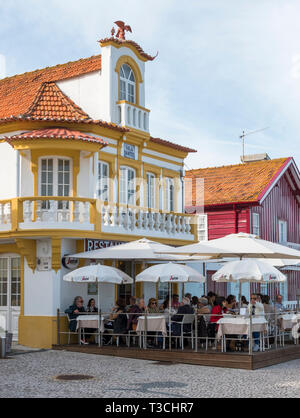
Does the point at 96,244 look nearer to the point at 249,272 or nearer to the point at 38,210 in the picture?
the point at 38,210

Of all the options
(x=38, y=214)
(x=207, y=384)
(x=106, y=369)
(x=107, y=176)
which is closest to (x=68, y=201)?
(x=38, y=214)

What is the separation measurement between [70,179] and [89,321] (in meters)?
4.79

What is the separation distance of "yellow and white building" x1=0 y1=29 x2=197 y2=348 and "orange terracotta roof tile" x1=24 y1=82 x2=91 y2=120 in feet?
0.11

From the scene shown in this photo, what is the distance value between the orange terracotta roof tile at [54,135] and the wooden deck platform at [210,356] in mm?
5964

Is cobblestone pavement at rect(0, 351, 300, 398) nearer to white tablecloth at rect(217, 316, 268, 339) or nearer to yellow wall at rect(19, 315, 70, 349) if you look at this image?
white tablecloth at rect(217, 316, 268, 339)

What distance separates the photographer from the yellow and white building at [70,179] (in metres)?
20.1

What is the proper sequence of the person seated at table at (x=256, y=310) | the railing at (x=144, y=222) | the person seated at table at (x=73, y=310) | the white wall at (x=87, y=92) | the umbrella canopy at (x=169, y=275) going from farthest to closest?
1. the white wall at (x=87, y=92)
2. the railing at (x=144, y=222)
3. the person seated at table at (x=73, y=310)
4. the umbrella canopy at (x=169, y=275)
5. the person seated at table at (x=256, y=310)

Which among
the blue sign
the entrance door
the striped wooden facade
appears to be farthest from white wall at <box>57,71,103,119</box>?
the striped wooden facade

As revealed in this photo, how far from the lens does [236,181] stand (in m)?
33.9

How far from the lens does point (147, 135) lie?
78.5ft

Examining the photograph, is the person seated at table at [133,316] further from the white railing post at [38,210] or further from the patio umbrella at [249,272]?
the white railing post at [38,210]

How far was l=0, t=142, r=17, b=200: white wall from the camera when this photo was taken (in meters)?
21.2

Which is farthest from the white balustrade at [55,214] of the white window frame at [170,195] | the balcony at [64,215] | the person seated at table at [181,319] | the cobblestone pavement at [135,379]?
the white window frame at [170,195]

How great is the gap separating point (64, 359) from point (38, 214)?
4.74 metres
